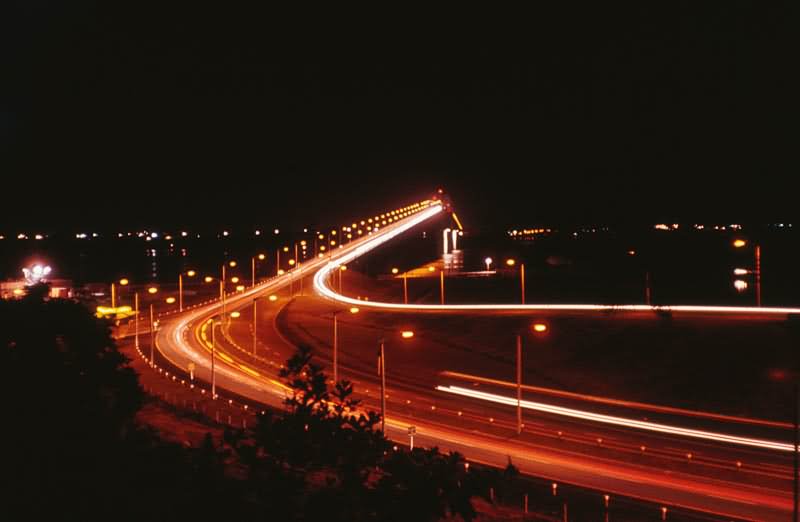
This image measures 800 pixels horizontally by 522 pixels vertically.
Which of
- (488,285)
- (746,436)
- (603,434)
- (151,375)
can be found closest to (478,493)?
(603,434)

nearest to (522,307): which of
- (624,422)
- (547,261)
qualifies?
(624,422)

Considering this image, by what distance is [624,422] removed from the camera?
81.0 feet

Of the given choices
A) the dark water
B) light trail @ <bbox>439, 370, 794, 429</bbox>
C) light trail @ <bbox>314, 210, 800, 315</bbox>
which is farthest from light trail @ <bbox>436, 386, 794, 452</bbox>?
the dark water

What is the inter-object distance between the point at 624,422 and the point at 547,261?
81746 millimetres

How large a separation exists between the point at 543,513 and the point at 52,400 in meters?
12.8

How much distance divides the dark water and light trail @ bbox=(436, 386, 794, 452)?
25.7 metres

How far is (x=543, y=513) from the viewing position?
17.6m

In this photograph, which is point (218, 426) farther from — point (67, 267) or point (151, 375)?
point (67, 267)

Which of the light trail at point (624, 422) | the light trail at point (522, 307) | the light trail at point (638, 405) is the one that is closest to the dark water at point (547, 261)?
the light trail at point (522, 307)

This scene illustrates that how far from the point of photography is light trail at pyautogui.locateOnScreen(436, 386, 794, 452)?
22.4m

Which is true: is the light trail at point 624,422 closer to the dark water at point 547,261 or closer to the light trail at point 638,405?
the light trail at point 638,405

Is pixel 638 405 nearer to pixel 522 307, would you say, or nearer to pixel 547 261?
pixel 522 307

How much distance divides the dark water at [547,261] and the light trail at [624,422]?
25.7 metres

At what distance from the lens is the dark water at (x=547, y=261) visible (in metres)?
67.5
